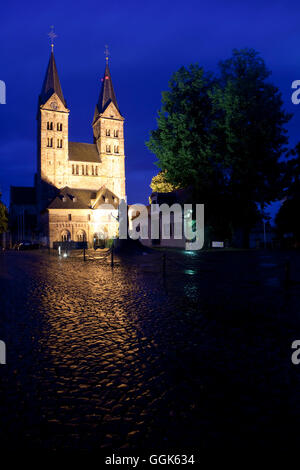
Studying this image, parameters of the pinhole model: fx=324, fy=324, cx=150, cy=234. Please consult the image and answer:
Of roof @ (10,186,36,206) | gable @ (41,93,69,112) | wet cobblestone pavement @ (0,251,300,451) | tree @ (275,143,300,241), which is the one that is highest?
gable @ (41,93,69,112)

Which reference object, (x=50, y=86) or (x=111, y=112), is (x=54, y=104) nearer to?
(x=50, y=86)

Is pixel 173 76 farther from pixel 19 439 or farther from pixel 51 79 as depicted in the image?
pixel 51 79

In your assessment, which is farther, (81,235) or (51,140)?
(51,140)

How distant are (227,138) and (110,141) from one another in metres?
57.2

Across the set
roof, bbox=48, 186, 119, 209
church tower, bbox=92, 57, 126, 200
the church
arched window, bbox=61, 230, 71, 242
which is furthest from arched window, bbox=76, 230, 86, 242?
church tower, bbox=92, 57, 126, 200

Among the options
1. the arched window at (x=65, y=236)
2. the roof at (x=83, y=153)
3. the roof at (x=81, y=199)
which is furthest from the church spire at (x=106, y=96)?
the arched window at (x=65, y=236)

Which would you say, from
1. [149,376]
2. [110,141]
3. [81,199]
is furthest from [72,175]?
[149,376]

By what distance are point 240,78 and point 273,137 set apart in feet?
18.8

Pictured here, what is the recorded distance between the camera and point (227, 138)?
26.7 meters

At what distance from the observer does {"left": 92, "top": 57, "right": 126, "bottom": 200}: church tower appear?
7812 centimetres

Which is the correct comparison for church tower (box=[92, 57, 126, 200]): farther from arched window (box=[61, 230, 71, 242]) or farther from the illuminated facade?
arched window (box=[61, 230, 71, 242])

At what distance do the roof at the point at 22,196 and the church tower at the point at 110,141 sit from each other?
20926mm

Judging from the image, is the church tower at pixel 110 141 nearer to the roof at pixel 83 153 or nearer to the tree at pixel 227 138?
the roof at pixel 83 153

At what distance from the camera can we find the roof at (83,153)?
247 ft
